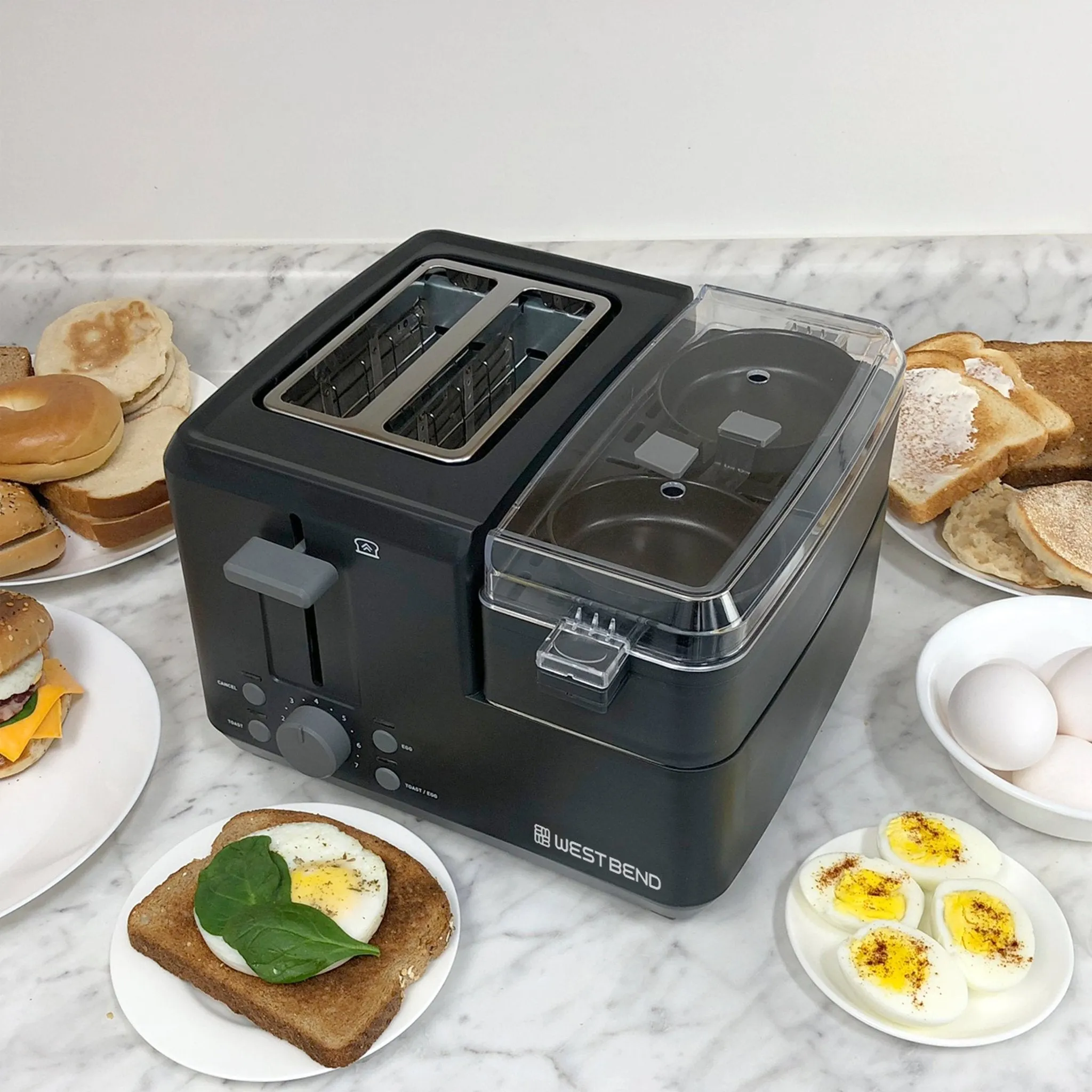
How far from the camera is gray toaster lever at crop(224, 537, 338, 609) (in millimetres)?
820

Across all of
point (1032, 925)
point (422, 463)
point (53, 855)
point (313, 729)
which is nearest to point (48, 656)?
point (53, 855)

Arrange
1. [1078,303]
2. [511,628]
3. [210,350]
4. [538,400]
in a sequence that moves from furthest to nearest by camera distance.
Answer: [210,350] → [1078,303] → [538,400] → [511,628]

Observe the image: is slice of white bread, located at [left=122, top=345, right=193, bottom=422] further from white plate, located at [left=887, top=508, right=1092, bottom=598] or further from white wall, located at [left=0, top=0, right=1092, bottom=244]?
white plate, located at [left=887, top=508, right=1092, bottom=598]

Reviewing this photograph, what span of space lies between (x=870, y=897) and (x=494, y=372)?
482 mm

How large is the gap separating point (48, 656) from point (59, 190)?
0.69 meters

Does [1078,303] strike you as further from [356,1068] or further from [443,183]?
[356,1068]

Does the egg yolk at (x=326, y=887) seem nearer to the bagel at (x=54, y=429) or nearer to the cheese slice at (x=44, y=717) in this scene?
the cheese slice at (x=44, y=717)

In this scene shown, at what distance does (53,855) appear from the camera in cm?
95

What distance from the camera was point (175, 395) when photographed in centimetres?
139

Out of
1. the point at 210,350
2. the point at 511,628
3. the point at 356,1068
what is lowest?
the point at 356,1068

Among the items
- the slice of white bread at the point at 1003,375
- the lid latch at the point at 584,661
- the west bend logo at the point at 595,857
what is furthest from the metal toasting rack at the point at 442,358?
the slice of white bread at the point at 1003,375

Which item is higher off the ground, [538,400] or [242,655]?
[538,400]

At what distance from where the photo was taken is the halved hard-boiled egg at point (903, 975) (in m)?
0.81

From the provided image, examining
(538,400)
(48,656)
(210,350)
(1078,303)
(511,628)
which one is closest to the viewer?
(511,628)
